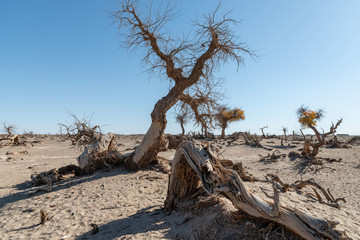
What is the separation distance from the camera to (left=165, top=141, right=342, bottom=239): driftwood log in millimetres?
2633

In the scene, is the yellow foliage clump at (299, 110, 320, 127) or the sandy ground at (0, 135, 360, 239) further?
the yellow foliage clump at (299, 110, 320, 127)

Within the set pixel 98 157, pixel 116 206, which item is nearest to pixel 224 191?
pixel 116 206

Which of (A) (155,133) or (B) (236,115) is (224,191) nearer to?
(A) (155,133)

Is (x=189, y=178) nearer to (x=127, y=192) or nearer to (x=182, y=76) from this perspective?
(x=127, y=192)

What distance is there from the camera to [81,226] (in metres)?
4.49

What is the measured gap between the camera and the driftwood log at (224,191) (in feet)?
8.64

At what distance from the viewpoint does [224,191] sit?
337cm

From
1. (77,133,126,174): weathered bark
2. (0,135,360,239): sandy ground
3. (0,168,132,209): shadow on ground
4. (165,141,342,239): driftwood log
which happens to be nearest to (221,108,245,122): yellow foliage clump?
(0,135,360,239): sandy ground

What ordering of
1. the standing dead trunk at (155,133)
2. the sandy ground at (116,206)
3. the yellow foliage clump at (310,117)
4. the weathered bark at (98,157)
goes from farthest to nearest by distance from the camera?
the yellow foliage clump at (310,117) < the weathered bark at (98,157) < the standing dead trunk at (155,133) < the sandy ground at (116,206)

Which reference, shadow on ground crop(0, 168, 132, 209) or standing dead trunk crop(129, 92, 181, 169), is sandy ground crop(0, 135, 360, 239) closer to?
shadow on ground crop(0, 168, 132, 209)

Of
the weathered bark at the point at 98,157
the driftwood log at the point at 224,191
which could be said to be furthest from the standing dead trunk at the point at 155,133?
the driftwood log at the point at 224,191

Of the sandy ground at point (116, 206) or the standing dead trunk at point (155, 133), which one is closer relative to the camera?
the sandy ground at point (116, 206)

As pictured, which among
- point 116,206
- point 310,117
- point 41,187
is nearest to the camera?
point 116,206

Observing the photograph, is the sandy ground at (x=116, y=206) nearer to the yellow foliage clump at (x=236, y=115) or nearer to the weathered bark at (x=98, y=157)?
the weathered bark at (x=98, y=157)
